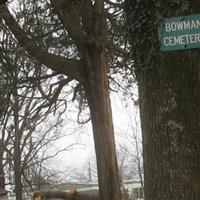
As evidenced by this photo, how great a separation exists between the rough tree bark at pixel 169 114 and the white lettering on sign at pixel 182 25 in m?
0.12

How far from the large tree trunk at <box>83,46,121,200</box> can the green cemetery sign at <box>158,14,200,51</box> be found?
27.3 ft

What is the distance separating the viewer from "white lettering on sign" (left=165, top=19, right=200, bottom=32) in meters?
4.02

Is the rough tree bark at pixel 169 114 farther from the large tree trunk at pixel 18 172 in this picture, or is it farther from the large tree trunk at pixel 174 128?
the large tree trunk at pixel 18 172

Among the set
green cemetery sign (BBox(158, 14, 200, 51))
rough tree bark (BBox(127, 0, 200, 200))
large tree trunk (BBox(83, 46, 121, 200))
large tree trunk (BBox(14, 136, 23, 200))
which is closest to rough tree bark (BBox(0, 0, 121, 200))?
large tree trunk (BBox(83, 46, 121, 200))

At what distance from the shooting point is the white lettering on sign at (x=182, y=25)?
158 inches

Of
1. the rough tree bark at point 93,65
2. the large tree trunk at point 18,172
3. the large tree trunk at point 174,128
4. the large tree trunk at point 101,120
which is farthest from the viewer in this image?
the large tree trunk at point 18,172

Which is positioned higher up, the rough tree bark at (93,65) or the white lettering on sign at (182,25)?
the rough tree bark at (93,65)

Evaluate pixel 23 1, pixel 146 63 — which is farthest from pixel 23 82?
pixel 146 63

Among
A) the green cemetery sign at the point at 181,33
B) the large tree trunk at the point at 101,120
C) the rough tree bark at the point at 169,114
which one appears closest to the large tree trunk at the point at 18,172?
the large tree trunk at the point at 101,120

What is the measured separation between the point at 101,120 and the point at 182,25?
8673 millimetres

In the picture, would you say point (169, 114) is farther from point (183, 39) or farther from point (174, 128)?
point (183, 39)

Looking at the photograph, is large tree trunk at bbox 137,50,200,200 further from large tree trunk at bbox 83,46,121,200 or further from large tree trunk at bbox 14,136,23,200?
large tree trunk at bbox 14,136,23,200

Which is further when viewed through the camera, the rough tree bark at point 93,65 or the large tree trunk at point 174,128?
the rough tree bark at point 93,65

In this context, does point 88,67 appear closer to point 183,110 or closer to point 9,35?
point 9,35
